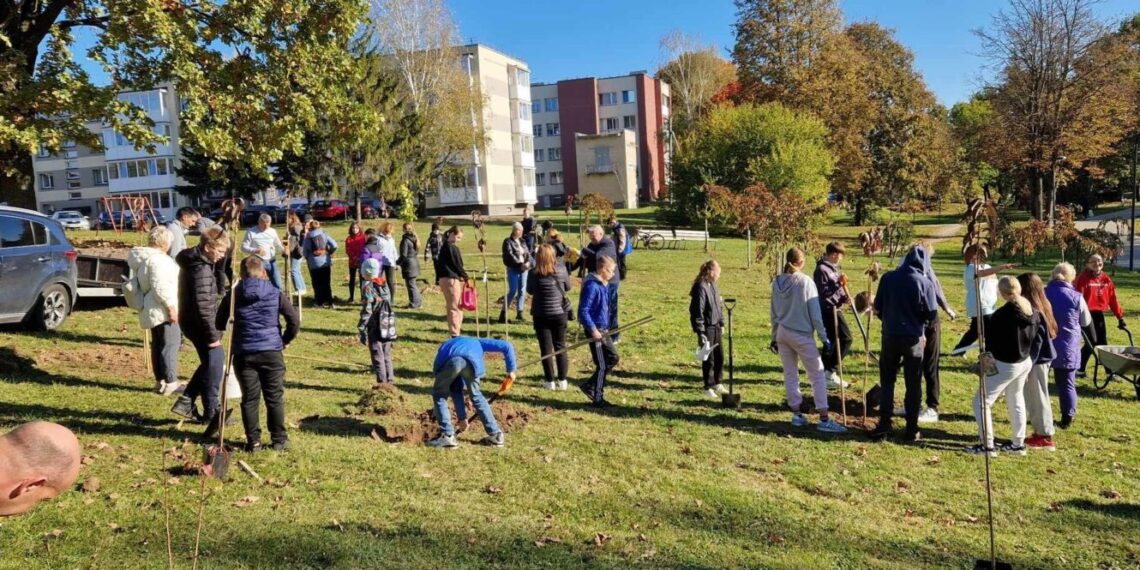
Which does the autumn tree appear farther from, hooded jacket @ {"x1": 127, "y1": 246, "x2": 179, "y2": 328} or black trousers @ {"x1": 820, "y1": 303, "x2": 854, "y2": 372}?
black trousers @ {"x1": 820, "y1": 303, "x2": 854, "y2": 372}

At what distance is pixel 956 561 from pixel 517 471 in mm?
3332

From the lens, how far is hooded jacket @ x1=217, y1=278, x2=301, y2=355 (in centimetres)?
604

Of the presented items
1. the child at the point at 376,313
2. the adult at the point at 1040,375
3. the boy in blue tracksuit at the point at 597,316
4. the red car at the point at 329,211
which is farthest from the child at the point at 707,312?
the red car at the point at 329,211

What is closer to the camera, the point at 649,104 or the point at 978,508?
the point at 978,508

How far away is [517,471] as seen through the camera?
629 centimetres

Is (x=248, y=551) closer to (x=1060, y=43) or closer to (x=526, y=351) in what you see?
(x=526, y=351)

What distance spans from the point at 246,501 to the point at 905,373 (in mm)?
6126

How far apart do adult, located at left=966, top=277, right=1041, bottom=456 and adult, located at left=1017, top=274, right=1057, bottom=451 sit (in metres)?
0.22

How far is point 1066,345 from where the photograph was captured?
809 cm

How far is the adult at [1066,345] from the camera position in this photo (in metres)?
8.08

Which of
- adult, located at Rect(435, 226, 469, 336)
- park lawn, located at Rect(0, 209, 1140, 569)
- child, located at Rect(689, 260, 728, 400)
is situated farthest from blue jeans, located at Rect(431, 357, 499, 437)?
adult, located at Rect(435, 226, 469, 336)

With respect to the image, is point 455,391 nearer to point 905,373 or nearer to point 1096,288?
point 905,373

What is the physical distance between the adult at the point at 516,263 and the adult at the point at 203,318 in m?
5.97

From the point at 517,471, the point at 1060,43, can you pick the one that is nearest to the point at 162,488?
the point at 517,471
